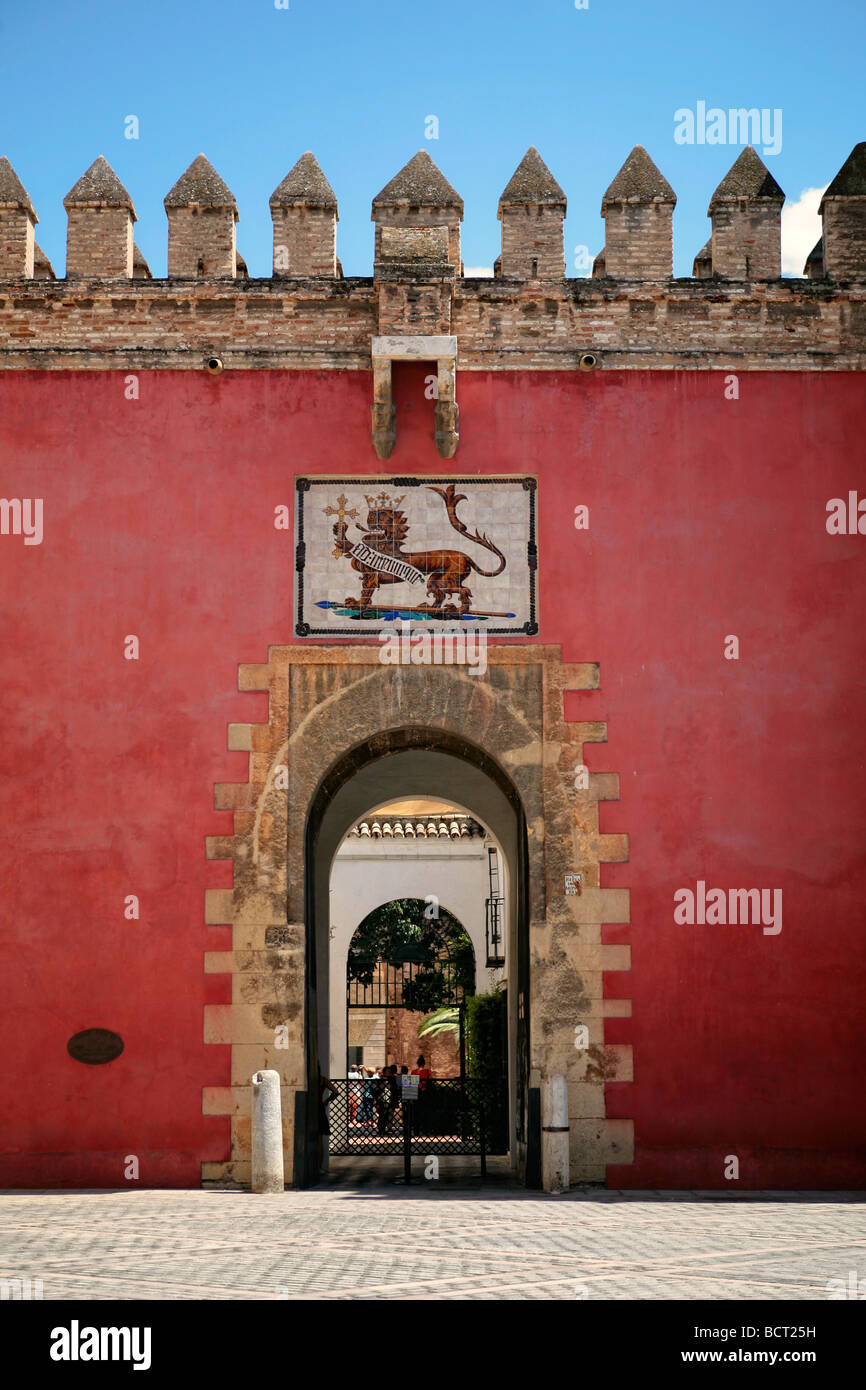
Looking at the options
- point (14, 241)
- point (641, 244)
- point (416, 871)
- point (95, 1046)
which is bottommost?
point (95, 1046)

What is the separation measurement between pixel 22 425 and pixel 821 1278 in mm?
7538

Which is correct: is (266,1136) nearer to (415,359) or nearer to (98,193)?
(415,359)

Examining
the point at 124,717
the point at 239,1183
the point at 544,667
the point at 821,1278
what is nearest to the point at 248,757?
the point at 124,717

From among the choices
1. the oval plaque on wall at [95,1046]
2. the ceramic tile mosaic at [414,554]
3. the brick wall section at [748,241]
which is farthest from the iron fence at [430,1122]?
the brick wall section at [748,241]

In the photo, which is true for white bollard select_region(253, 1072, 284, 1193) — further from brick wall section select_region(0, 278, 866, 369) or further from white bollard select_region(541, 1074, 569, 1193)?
brick wall section select_region(0, 278, 866, 369)

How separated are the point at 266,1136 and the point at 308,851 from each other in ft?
6.33

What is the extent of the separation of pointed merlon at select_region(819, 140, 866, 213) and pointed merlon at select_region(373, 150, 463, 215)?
8.49 feet

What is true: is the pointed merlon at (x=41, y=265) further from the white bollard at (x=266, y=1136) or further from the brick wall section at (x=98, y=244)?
the white bollard at (x=266, y=1136)

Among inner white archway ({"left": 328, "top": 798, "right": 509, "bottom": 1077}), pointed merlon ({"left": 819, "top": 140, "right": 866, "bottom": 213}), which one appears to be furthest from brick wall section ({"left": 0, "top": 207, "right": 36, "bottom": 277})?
inner white archway ({"left": 328, "top": 798, "right": 509, "bottom": 1077})

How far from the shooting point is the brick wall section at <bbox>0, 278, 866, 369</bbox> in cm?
1017

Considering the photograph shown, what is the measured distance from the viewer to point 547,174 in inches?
399

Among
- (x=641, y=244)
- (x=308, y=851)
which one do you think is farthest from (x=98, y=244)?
(x=308, y=851)

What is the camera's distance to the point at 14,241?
1033 centimetres

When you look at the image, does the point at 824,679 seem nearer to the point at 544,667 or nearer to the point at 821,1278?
the point at 544,667
